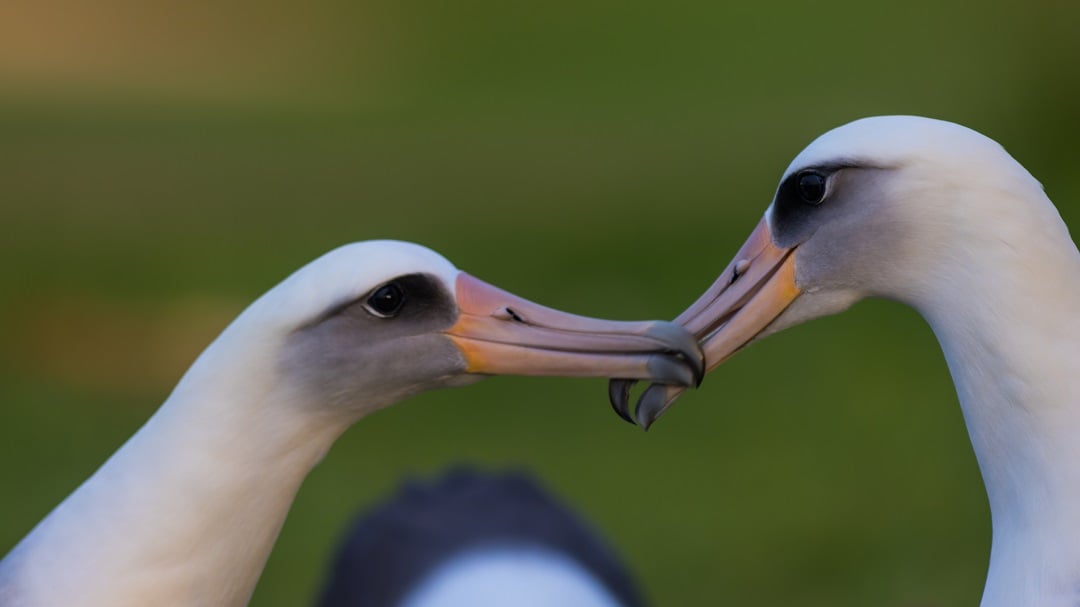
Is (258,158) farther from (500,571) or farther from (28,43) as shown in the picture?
(500,571)

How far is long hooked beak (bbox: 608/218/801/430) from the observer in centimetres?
296

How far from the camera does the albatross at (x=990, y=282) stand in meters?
2.58

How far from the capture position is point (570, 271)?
1023cm

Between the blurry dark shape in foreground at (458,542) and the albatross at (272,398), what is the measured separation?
4.10 ft

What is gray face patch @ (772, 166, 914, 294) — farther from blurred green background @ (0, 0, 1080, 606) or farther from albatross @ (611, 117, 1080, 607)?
blurred green background @ (0, 0, 1080, 606)

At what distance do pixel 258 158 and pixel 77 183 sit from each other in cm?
161

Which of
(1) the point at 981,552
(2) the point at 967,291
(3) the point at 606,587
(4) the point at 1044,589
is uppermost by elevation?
(2) the point at 967,291

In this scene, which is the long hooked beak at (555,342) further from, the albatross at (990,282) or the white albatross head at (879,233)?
the albatross at (990,282)

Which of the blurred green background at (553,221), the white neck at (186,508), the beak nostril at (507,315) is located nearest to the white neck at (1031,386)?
the beak nostril at (507,315)

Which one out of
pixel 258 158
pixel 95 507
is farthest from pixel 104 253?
pixel 95 507

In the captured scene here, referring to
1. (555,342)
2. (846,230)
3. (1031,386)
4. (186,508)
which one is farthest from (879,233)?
(186,508)

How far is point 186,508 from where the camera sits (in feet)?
9.07

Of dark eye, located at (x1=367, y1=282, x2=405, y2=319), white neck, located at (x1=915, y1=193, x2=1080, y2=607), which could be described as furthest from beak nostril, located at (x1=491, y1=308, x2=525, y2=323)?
white neck, located at (x1=915, y1=193, x2=1080, y2=607)

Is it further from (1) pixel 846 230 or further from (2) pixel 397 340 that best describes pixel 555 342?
(1) pixel 846 230
